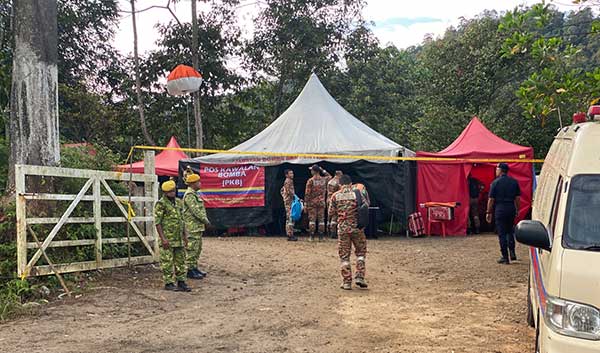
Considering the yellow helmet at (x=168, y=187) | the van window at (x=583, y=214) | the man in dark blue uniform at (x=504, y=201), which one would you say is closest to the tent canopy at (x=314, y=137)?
the man in dark blue uniform at (x=504, y=201)

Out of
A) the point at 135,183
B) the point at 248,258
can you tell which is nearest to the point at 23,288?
the point at 135,183

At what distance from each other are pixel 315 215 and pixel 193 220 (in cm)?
582

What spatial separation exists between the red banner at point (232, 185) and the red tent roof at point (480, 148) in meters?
4.65

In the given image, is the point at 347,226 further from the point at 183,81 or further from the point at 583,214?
the point at 183,81

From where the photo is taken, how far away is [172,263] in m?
8.69

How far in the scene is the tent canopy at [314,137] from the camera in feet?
52.2

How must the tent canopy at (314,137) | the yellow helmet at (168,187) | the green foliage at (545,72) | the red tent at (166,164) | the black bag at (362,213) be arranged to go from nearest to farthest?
1. the green foliage at (545,72)
2. the black bag at (362,213)
3. the yellow helmet at (168,187)
4. the tent canopy at (314,137)
5. the red tent at (166,164)

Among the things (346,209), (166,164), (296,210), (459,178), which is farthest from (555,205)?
(166,164)

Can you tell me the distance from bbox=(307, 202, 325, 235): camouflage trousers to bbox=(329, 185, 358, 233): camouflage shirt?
6106mm

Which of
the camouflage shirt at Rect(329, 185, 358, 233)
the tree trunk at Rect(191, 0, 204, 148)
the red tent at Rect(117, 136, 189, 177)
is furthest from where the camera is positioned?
the tree trunk at Rect(191, 0, 204, 148)

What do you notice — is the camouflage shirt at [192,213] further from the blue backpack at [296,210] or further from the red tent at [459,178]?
the red tent at [459,178]

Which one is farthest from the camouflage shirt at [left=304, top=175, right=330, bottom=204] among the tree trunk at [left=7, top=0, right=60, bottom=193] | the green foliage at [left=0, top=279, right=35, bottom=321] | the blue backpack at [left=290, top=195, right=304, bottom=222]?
the green foliage at [left=0, top=279, right=35, bottom=321]

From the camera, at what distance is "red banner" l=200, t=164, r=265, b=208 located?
16.2 metres

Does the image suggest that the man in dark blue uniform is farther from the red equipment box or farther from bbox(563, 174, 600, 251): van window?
bbox(563, 174, 600, 251): van window
